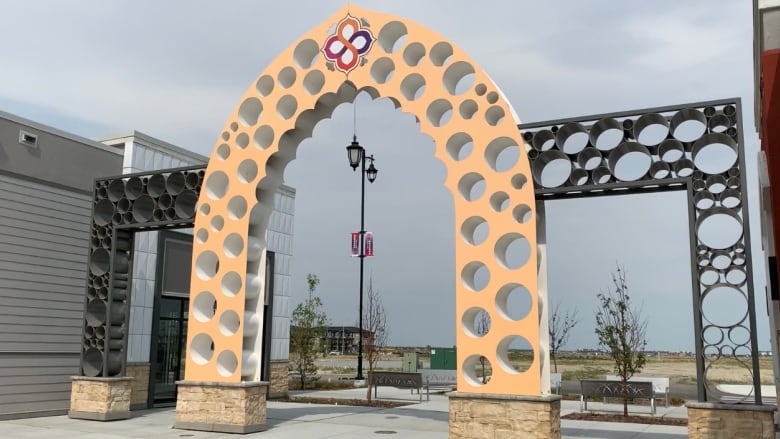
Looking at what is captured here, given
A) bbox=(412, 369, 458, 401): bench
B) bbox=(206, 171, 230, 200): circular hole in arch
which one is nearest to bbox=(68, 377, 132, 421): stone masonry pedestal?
bbox=(206, 171, 230, 200): circular hole in arch

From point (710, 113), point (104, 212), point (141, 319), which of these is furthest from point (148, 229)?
point (710, 113)

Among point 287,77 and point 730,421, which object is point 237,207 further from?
point 730,421

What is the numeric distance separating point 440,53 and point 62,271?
33.2 ft

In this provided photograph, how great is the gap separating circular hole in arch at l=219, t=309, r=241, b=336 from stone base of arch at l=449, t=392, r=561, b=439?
16.2ft

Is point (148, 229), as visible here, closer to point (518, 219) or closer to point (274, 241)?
point (274, 241)

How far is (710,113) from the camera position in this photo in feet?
35.2

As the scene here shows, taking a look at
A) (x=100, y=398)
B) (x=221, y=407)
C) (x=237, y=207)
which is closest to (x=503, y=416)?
(x=221, y=407)

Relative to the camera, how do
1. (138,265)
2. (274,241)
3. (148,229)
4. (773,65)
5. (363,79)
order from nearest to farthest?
1. (773,65)
2. (363,79)
3. (148,229)
4. (138,265)
5. (274,241)

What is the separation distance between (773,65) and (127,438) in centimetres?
1159

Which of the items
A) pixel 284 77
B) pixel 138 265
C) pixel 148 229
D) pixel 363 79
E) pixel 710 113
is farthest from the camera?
pixel 138 265

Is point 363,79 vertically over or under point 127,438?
over

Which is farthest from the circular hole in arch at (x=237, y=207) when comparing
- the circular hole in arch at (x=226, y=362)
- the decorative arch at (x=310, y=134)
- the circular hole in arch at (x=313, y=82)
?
the circular hole in arch at (x=226, y=362)

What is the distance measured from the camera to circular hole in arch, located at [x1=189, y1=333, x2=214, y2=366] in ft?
45.1

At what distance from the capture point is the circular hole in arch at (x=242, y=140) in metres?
14.5
